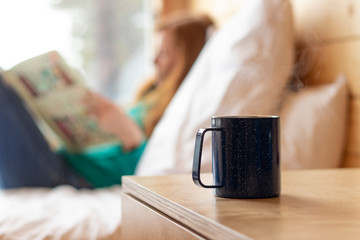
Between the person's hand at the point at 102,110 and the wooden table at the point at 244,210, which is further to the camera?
the person's hand at the point at 102,110

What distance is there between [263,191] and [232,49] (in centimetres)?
65

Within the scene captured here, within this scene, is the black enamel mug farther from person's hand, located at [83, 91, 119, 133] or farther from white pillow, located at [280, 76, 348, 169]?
person's hand, located at [83, 91, 119, 133]

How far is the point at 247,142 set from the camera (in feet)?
2.01

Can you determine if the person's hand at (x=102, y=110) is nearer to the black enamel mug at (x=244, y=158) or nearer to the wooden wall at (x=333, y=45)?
the wooden wall at (x=333, y=45)

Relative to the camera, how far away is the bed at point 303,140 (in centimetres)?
99

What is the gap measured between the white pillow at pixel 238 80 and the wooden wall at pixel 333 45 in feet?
0.29

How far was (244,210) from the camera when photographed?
Answer: 0.54 meters

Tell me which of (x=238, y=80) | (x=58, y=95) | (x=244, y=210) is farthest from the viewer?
(x=58, y=95)

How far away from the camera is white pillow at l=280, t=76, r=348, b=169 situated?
3.68ft

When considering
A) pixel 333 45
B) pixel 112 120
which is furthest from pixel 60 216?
pixel 333 45

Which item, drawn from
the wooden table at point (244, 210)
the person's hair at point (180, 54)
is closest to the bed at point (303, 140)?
the wooden table at point (244, 210)

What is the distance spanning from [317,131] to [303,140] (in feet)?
0.11

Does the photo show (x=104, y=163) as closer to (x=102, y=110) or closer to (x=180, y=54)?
(x=102, y=110)

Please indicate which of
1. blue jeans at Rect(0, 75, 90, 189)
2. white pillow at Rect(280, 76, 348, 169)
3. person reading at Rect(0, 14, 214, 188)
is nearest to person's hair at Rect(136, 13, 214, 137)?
person reading at Rect(0, 14, 214, 188)
